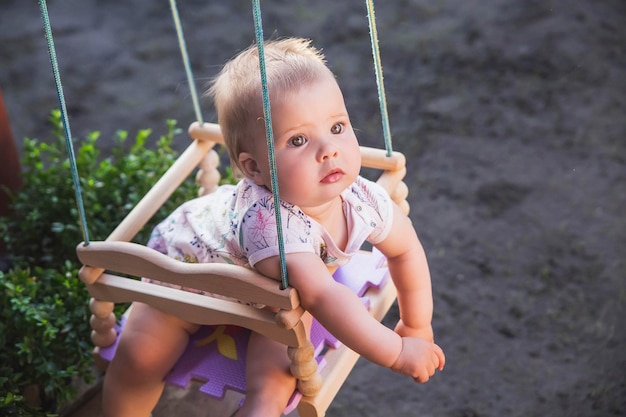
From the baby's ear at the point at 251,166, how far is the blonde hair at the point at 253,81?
13 mm

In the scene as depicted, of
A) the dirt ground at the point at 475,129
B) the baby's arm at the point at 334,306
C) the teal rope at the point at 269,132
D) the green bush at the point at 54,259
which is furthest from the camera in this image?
the dirt ground at the point at 475,129

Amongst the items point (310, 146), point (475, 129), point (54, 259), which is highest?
point (310, 146)

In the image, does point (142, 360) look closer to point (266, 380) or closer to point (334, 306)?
point (266, 380)

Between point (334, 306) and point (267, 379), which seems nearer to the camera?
point (334, 306)

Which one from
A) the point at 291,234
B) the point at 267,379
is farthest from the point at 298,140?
the point at 267,379

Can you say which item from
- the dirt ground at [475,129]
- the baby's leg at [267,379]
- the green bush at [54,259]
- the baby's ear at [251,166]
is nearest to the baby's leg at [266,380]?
the baby's leg at [267,379]

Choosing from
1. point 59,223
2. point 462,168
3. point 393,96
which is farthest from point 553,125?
point 59,223

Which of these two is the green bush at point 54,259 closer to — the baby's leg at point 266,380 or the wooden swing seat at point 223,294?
the wooden swing seat at point 223,294

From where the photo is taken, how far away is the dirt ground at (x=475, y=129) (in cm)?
209

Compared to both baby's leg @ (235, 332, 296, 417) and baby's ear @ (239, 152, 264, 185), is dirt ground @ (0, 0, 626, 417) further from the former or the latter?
baby's ear @ (239, 152, 264, 185)

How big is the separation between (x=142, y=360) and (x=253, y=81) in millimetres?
536

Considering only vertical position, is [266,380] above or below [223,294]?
below

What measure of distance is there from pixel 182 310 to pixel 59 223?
742 mm

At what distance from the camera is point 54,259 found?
7.10 feet
